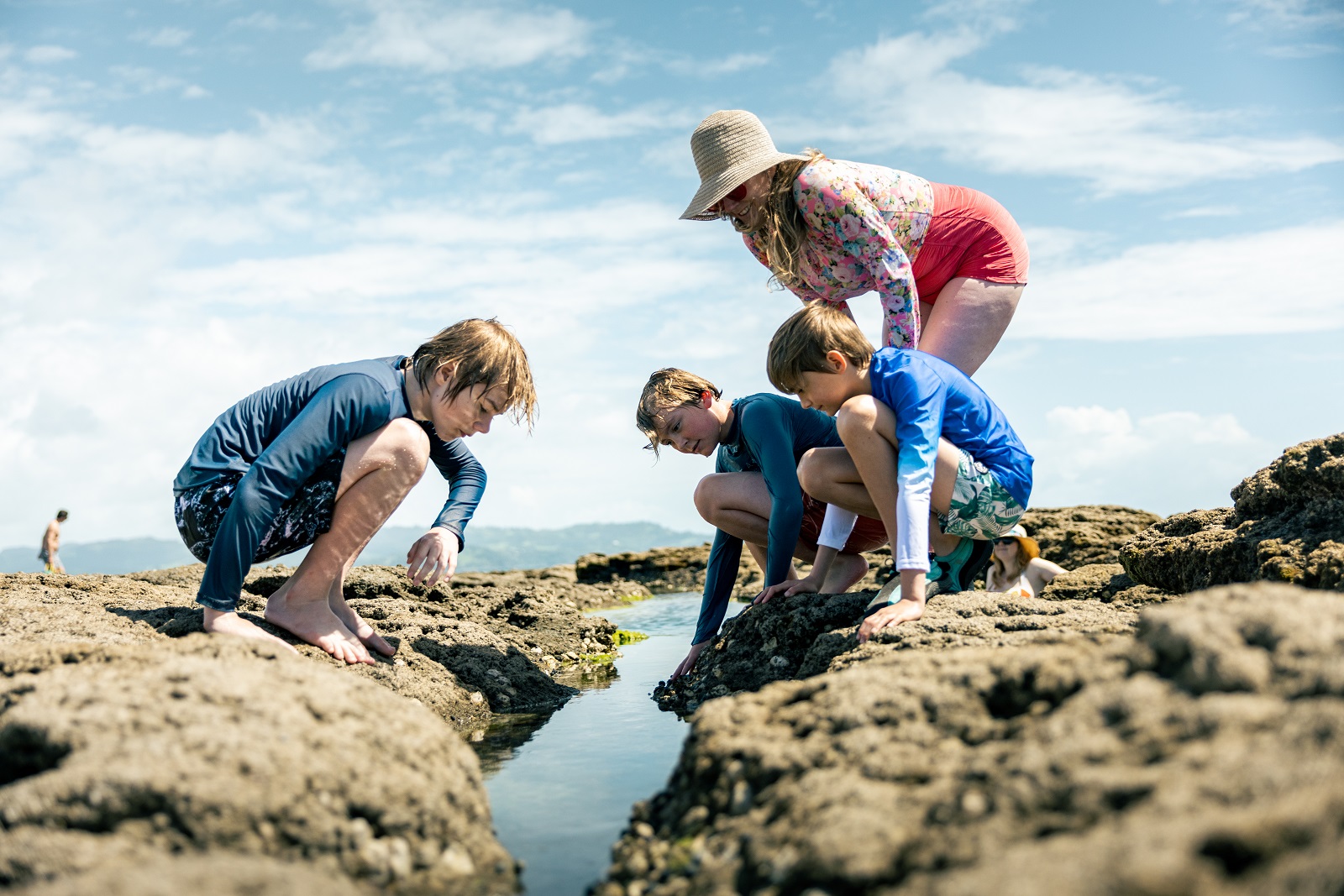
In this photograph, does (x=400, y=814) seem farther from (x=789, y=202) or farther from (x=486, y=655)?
(x=789, y=202)

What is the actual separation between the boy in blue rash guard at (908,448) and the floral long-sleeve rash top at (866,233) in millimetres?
398

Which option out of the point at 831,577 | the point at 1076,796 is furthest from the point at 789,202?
the point at 1076,796

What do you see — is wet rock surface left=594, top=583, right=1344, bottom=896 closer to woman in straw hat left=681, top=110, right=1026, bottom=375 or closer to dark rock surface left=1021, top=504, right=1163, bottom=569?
woman in straw hat left=681, top=110, right=1026, bottom=375

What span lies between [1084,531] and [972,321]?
4.93m

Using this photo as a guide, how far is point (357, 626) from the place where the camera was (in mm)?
4141

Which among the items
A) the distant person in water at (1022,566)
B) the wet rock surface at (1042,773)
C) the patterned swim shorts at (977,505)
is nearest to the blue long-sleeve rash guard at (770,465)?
the patterned swim shorts at (977,505)

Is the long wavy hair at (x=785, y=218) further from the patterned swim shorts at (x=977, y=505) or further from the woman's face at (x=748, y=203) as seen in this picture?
the patterned swim shorts at (x=977, y=505)

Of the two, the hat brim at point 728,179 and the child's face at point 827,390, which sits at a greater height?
the hat brim at point 728,179

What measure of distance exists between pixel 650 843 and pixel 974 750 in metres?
0.78

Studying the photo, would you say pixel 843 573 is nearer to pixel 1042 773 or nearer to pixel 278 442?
pixel 278 442

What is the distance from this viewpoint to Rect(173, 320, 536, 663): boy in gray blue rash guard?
146 inches

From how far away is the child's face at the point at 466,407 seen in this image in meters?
3.92

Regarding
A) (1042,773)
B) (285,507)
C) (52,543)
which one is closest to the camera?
(1042,773)

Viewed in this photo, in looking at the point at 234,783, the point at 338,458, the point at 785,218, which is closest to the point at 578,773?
the point at 234,783
